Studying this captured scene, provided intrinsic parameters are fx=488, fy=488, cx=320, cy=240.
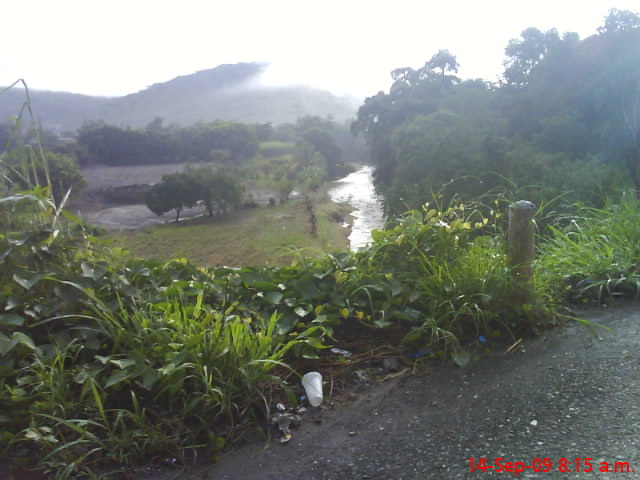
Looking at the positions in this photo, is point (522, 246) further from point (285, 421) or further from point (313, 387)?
point (285, 421)

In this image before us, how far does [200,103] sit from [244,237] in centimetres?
202

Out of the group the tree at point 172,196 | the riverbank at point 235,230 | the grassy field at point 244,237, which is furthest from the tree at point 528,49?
the tree at point 172,196

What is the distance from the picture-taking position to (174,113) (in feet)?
13.9

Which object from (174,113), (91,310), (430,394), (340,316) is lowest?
(430,394)

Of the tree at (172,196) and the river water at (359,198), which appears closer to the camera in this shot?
the tree at (172,196)

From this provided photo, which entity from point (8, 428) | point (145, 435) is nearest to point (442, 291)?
point (145, 435)

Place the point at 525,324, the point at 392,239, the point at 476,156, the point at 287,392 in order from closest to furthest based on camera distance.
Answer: the point at 287,392, the point at 525,324, the point at 392,239, the point at 476,156

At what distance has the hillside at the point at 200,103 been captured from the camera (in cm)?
370

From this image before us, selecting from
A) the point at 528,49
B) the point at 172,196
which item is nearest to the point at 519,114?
the point at 528,49

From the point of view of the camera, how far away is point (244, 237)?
3.06 m

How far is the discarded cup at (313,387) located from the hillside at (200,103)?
2932 millimetres

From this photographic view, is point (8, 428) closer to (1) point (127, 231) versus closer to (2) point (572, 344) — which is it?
(2) point (572, 344)

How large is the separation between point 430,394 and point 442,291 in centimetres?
44
